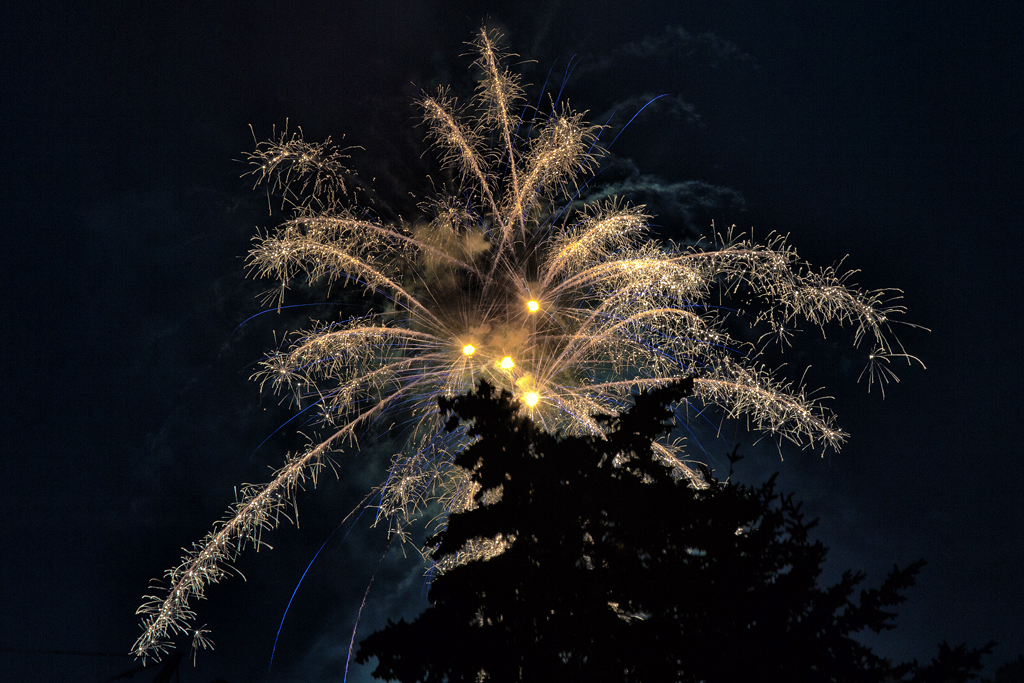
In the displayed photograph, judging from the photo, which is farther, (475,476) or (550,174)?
(550,174)

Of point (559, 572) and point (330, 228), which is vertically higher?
point (330, 228)

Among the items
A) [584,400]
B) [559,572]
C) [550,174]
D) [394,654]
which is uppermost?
[550,174]

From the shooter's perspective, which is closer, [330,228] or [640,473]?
[640,473]

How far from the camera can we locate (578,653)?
13172 millimetres

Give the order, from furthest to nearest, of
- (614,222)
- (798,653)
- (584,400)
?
1. (584,400)
2. (614,222)
3. (798,653)

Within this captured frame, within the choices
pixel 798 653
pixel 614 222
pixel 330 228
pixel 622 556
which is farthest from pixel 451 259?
pixel 798 653

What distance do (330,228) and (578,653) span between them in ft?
42.5

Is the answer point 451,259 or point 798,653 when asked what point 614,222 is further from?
point 798,653

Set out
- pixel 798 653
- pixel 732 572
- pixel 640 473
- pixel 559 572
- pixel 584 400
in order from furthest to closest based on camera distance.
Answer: pixel 584 400
pixel 640 473
pixel 559 572
pixel 732 572
pixel 798 653

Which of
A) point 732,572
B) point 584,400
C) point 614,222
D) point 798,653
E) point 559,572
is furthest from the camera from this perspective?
point 584,400

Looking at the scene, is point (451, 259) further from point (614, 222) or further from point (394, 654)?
point (394, 654)

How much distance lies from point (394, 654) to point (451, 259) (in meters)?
11.4

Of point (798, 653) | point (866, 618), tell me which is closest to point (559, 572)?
point (798, 653)

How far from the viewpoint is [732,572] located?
1270 centimetres
